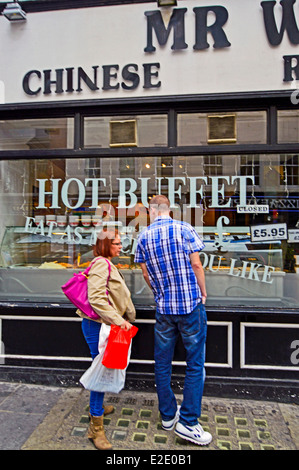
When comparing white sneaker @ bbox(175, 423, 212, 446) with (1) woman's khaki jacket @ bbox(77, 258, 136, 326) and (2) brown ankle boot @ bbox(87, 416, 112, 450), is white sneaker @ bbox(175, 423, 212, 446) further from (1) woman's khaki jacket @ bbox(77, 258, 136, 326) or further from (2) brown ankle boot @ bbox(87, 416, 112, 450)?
(1) woman's khaki jacket @ bbox(77, 258, 136, 326)

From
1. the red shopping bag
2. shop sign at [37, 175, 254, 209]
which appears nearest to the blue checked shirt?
the red shopping bag

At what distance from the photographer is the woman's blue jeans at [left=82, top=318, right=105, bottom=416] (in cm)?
270

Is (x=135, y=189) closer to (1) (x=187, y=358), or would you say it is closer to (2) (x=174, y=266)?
(2) (x=174, y=266)

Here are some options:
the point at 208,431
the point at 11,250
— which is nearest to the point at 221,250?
the point at 208,431

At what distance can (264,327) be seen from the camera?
144 inches

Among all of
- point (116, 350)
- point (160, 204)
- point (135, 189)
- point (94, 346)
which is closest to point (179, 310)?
point (116, 350)

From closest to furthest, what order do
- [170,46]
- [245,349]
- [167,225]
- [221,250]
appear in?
[167,225] < [245,349] < [170,46] < [221,250]

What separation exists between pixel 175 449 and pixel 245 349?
1441 millimetres

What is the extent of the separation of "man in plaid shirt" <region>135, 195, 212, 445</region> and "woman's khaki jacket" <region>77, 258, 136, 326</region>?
1.18 feet

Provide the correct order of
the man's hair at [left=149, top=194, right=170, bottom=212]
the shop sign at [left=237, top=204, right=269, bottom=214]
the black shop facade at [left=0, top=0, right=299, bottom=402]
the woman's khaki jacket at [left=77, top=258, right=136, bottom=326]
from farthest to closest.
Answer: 1. the shop sign at [left=237, top=204, right=269, bottom=214]
2. the black shop facade at [left=0, top=0, right=299, bottom=402]
3. the man's hair at [left=149, top=194, right=170, bottom=212]
4. the woman's khaki jacket at [left=77, top=258, right=136, bottom=326]

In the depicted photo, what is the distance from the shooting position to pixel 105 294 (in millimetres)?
2609

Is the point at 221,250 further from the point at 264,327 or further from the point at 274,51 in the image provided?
the point at 274,51

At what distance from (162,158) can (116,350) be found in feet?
8.37
